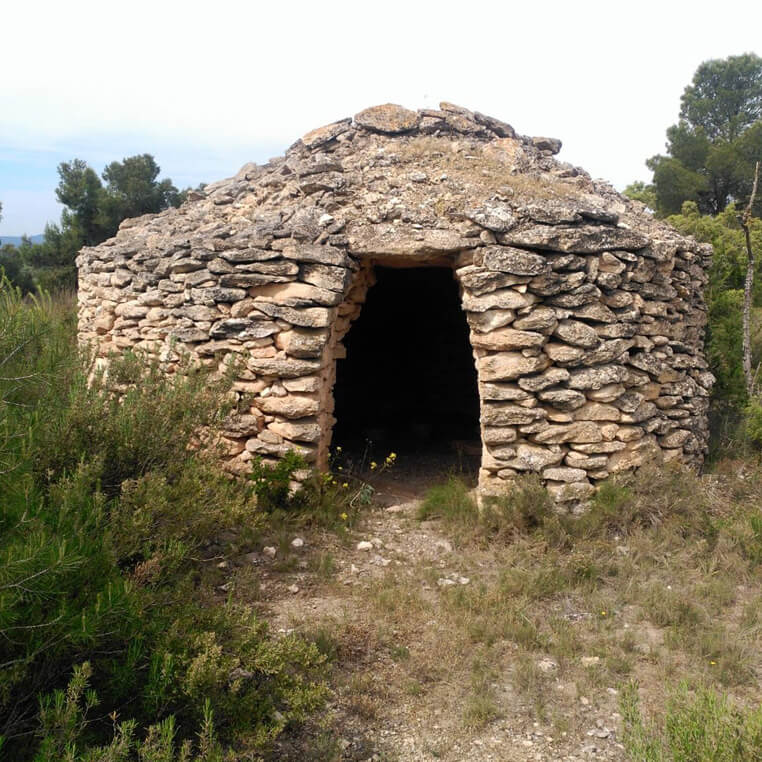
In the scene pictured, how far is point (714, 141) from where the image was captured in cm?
1656

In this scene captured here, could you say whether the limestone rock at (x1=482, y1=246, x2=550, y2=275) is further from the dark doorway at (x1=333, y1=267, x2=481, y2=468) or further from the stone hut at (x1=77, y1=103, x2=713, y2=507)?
the dark doorway at (x1=333, y1=267, x2=481, y2=468)

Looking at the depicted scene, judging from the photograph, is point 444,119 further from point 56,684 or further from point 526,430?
point 56,684

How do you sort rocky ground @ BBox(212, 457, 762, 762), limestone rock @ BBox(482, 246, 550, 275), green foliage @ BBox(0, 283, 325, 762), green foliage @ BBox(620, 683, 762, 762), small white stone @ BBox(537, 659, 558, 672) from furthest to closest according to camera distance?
limestone rock @ BBox(482, 246, 550, 275) < small white stone @ BBox(537, 659, 558, 672) < rocky ground @ BBox(212, 457, 762, 762) < green foliage @ BBox(620, 683, 762, 762) < green foliage @ BBox(0, 283, 325, 762)

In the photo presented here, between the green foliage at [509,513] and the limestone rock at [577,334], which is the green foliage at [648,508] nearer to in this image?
the green foliage at [509,513]

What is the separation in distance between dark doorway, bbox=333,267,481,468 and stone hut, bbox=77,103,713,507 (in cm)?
255

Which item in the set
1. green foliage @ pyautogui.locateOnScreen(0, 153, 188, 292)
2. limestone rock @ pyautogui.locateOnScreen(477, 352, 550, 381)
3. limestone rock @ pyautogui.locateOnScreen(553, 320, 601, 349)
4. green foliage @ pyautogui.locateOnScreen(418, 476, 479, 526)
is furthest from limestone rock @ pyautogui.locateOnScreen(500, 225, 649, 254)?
green foliage @ pyautogui.locateOnScreen(0, 153, 188, 292)


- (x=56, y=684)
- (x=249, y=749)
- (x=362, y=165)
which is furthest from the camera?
(x=362, y=165)

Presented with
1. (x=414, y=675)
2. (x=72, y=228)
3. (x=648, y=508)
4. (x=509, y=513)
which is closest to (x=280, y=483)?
(x=509, y=513)

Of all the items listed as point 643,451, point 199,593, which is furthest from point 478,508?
point 199,593

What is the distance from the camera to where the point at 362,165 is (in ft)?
18.9

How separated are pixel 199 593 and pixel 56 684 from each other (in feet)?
3.81

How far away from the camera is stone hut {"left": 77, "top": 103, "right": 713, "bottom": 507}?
4656 millimetres

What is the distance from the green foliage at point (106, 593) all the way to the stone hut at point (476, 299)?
1308 millimetres

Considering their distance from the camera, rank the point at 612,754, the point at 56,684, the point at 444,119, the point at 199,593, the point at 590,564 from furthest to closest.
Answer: the point at 444,119 < the point at 590,564 < the point at 199,593 < the point at 612,754 < the point at 56,684
